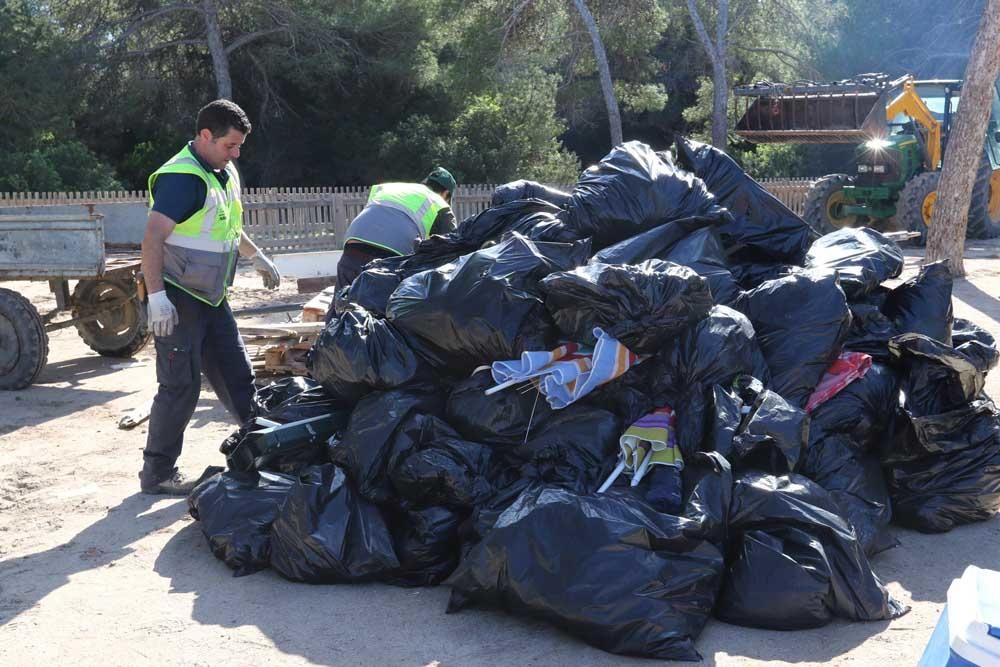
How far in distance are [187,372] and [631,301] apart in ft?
6.50

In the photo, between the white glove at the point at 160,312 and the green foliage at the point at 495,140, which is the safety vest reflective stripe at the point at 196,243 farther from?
the green foliage at the point at 495,140

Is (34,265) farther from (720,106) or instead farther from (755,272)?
(720,106)

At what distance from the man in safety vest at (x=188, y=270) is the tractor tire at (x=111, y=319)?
10.2 feet

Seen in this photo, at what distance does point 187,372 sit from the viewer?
432 centimetres

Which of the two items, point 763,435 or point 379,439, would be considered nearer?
point 763,435

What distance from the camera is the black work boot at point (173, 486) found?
437cm

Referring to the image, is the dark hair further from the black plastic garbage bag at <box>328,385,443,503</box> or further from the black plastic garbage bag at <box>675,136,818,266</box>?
the black plastic garbage bag at <box>675,136,818,266</box>

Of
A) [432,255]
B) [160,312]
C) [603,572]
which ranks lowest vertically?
[603,572]

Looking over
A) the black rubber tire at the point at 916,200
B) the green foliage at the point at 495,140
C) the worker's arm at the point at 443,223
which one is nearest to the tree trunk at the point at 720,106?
the green foliage at the point at 495,140

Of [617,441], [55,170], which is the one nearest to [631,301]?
[617,441]

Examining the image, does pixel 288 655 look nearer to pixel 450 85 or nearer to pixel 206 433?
pixel 206 433

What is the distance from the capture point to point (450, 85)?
21.4 m

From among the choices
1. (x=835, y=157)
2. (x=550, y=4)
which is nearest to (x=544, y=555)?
(x=550, y=4)

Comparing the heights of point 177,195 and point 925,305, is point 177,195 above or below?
above
